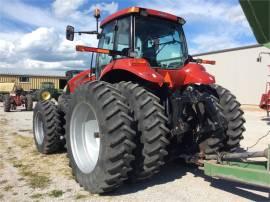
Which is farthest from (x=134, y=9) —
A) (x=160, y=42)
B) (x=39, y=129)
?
(x=39, y=129)

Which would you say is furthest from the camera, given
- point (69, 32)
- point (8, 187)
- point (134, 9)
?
point (69, 32)

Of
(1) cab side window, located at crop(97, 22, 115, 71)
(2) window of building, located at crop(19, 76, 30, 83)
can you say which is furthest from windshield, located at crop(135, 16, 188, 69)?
(2) window of building, located at crop(19, 76, 30, 83)

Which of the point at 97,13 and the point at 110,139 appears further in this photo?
the point at 97,13

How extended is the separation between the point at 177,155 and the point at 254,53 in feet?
61.0

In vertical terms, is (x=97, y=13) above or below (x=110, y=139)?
above

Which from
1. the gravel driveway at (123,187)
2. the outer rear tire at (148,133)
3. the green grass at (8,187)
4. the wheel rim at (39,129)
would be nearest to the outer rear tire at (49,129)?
the wheel rim at (39,129)

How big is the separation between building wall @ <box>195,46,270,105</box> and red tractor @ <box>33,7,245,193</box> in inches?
652

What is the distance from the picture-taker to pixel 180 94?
4.73 metres

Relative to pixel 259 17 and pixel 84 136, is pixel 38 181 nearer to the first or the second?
pixel 84 136

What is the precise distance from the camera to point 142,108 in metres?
4.29

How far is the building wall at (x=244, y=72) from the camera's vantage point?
21203mm

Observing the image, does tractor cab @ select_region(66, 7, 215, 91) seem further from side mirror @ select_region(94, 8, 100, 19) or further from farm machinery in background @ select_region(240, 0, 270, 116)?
farm machinery in background @ select_region(240, 0, 270, 116)

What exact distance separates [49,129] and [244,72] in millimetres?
18482

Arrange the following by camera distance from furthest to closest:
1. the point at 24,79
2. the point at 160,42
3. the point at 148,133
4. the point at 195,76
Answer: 1. the point at 24,79
2. the point at 160,42
3. the point at 195,76
4. the point at 148,133
